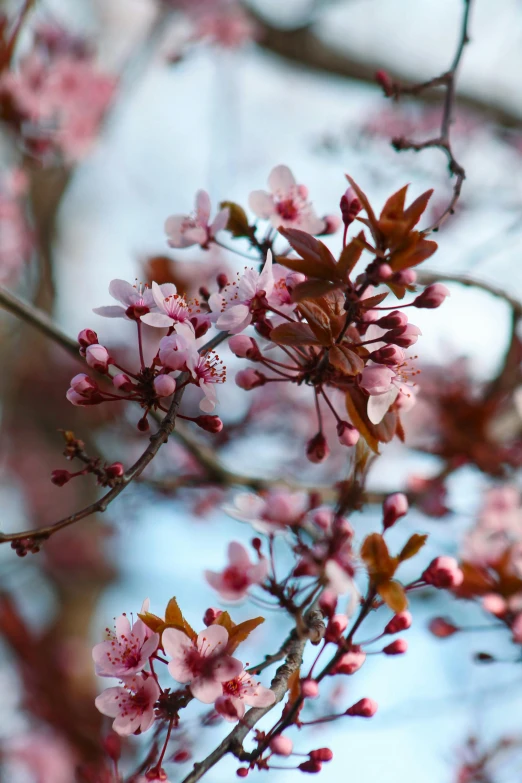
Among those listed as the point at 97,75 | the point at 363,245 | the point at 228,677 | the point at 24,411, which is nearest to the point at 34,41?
the point at 97,75

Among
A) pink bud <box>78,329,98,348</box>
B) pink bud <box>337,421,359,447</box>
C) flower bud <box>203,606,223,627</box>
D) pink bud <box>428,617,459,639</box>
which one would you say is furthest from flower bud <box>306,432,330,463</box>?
pink bud <box>428,617,459,639</box>

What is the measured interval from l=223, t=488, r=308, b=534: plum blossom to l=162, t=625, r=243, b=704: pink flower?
6.2 inches

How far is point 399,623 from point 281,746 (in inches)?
9.4

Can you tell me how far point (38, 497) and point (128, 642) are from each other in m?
6.62

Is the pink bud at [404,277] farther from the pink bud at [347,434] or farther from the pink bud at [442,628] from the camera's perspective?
the pink bud at [442,628]

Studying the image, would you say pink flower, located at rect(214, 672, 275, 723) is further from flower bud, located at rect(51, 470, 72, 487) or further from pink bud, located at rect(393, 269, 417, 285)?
pink bud, located at rect(393, 269, 417, 285)

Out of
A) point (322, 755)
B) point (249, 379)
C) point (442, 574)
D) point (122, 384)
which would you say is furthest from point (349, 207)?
point (322, 755)

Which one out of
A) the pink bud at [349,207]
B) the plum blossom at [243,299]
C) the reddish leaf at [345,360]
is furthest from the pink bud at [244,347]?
the pink bud at [349,207]

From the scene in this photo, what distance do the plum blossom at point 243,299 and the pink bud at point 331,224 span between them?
0.31 m

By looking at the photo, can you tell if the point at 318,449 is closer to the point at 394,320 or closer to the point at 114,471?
the point at 394,320

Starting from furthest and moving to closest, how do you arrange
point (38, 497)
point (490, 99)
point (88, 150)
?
point (38, 497) < point (490, 99) < point (88, 150)

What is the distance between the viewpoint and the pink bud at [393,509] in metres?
1.02

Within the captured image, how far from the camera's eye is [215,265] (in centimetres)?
309

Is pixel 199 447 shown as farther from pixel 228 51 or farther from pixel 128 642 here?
pixel 228 51
